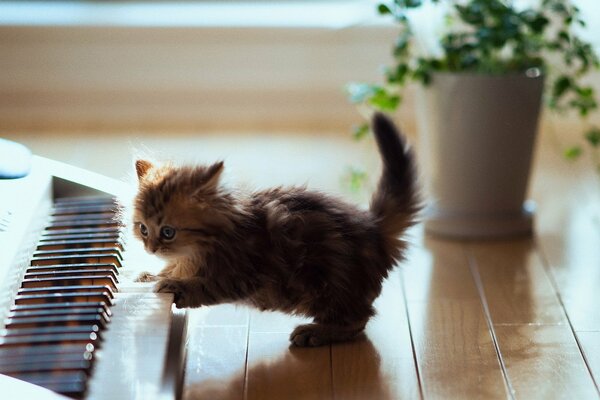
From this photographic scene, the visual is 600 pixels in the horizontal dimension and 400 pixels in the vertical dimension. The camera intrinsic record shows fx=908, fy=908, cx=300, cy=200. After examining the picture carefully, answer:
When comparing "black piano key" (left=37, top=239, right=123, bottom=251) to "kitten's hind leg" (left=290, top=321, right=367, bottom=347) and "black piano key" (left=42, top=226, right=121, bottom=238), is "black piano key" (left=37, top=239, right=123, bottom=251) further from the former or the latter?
"kitten's hind leg" (left=290, top=321, right=367, bottom=347)

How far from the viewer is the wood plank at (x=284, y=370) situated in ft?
6.03

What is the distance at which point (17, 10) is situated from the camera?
12.9 ft

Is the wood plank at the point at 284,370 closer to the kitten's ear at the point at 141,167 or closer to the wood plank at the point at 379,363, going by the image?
the wood plank at the point at 379,363

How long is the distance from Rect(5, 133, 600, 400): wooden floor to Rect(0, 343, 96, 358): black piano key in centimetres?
29

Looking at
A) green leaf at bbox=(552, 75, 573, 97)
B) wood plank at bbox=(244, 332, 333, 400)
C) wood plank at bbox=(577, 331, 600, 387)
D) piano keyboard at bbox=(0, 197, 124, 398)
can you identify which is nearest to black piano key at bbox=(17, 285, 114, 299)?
piano keyboard at bbox=(0, 197, 124, 398)

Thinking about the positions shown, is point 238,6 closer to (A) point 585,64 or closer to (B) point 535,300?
(A) point 585,64

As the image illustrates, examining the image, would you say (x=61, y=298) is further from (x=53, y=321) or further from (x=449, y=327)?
(x=449, y=327)

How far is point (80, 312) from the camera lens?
173cm

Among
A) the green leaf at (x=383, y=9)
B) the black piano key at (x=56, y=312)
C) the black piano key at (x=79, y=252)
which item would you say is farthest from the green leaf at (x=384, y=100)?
the black piano key at (x=56, y=312)

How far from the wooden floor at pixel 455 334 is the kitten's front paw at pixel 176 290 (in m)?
0.15

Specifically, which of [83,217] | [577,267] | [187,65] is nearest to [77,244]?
[83,217]

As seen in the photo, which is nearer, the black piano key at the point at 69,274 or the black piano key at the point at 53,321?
the black piano key at the point at 53,321

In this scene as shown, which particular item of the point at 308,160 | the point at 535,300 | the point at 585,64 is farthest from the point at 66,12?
the point at 535,300

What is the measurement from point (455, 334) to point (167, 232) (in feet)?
2.40
